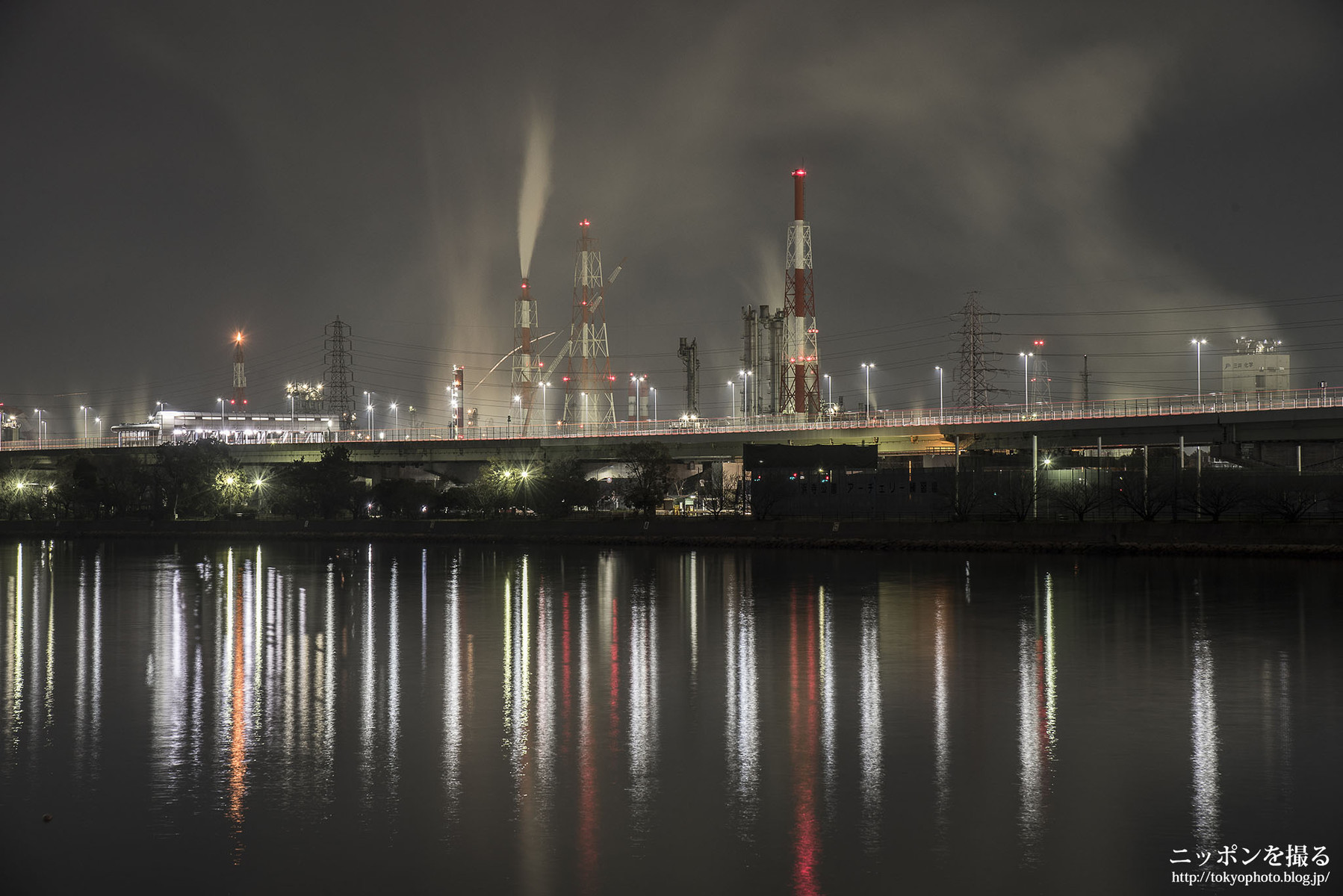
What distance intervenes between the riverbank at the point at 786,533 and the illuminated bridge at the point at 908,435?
37.5 feet

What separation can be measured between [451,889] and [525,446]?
3035 inches

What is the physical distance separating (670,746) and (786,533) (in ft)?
143

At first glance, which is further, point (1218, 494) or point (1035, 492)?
point (1035, 492)

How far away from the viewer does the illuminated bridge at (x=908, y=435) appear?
2370 inches

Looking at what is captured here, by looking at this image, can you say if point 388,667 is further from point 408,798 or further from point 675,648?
point 408,798

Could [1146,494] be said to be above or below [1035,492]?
below

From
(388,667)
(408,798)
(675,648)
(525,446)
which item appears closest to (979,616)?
(675,648)

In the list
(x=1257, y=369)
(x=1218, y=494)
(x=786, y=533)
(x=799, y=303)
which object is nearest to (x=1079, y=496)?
(x=1218, y=494)

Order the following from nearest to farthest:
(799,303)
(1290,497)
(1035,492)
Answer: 1. (1290,497)
2. (1035,492)
3. (799,303)

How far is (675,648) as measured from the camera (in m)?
24.5

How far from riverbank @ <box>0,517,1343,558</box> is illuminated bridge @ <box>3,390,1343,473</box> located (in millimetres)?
11419

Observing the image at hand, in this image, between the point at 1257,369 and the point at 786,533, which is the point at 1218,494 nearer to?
the point at 786,533

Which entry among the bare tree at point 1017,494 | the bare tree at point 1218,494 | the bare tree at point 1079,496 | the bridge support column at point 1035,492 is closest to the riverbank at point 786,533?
the bare tree at point 1079,496

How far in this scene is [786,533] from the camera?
59.0 meters
